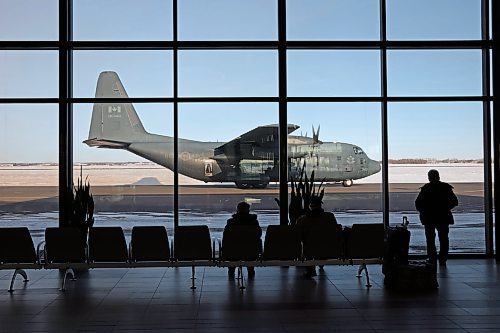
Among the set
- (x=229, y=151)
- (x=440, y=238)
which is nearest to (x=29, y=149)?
(x=229, y=151)

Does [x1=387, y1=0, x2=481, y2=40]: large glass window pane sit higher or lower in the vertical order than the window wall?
higher

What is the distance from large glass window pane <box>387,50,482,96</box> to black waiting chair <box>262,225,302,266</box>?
11.6 ft

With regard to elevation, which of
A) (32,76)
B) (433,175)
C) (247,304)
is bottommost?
(247,304)

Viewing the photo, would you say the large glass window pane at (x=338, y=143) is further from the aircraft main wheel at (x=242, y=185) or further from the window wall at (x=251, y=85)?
the aircraft main wheel at (x=242, y=185)

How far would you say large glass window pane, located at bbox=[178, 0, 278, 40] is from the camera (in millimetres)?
10094

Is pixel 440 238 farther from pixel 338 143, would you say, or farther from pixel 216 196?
pixel 216 196

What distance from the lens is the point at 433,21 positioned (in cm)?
1026

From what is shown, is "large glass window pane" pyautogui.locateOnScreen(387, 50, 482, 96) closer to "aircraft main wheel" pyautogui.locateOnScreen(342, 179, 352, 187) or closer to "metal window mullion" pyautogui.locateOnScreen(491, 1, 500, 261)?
"metal window mullion" pyautogui.locateOnScreen(491, 1, 500, 261)

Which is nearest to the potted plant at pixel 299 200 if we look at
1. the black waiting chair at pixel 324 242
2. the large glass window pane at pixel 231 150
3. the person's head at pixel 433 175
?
the large glass window pane at pixel 231 150

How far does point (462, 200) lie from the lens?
12.1m

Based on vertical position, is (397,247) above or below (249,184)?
below

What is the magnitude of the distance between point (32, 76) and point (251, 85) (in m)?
3.19

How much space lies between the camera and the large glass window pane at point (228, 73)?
10.1 meters

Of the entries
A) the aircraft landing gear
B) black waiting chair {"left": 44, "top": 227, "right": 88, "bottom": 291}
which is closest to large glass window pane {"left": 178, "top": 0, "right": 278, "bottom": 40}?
the aircraft landing gear
